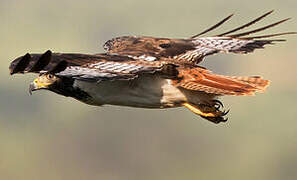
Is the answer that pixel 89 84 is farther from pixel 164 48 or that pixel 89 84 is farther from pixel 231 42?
pixel 231 42

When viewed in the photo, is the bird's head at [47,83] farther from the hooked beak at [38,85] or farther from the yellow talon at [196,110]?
the yellow talon at [196,110]

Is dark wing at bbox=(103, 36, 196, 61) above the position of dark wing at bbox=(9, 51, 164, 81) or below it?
above

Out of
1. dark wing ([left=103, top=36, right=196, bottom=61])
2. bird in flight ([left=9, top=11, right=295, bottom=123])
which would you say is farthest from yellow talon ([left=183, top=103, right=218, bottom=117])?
dark wing ([left=103, top=36, right=196, bottom=61])

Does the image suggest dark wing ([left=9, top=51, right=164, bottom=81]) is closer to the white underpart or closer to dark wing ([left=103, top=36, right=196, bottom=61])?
the white underpart

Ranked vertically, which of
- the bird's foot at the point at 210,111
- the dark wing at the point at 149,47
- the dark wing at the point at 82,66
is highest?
the dark wing at the point at 149,47

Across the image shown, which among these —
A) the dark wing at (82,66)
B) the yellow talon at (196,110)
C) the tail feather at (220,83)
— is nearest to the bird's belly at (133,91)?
the tail feather at (220,83)

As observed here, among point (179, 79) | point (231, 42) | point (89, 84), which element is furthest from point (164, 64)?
point (231, 42)
